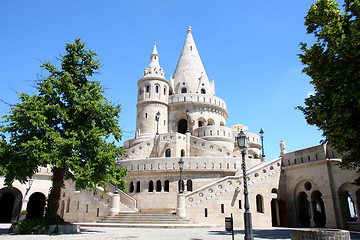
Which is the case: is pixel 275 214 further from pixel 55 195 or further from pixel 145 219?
pixel 55 195

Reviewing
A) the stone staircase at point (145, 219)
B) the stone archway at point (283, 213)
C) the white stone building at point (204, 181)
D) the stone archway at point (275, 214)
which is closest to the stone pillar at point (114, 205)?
the white stone building at point (204, 181)

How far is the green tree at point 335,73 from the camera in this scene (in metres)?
12.8

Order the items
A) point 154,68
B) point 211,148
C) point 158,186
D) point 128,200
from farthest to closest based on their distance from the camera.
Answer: point 154,68 < point 211,148 < point 158,186 < point 128,200

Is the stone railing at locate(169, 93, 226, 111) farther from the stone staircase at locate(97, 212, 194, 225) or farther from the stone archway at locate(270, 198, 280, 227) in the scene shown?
the stone staircase at locate(97, 212, 194, 225)

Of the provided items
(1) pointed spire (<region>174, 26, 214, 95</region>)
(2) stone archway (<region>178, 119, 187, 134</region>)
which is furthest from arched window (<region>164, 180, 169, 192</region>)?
(1) pointed spire (<region>174, 26, 214, 95</region>)

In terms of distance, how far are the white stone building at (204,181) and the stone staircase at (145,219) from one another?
0.81 metres

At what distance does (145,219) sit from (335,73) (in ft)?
51.4

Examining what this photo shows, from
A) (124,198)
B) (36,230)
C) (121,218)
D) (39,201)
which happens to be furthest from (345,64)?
(39,201)

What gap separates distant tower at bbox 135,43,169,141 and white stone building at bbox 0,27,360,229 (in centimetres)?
13

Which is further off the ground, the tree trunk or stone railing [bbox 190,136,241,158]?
stone railing [bbox 190,136,241,158]

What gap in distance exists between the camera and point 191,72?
4356cm

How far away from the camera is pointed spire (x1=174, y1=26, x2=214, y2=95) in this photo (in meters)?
42.6

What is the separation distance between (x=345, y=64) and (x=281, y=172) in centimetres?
1285

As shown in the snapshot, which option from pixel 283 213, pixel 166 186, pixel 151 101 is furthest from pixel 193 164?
pixel 151 101
